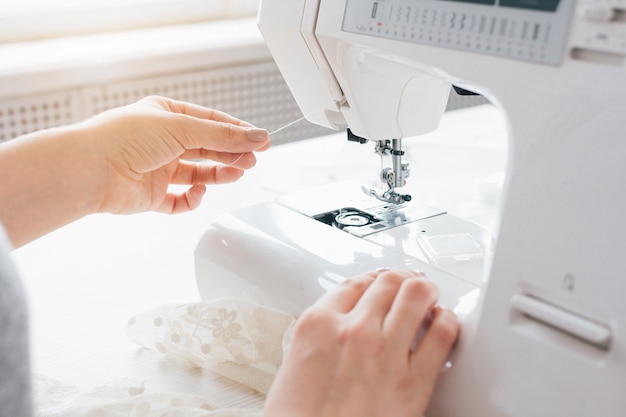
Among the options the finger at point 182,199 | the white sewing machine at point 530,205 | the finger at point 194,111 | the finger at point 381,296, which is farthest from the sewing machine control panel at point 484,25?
the finger at point 182,199

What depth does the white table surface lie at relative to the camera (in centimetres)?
96

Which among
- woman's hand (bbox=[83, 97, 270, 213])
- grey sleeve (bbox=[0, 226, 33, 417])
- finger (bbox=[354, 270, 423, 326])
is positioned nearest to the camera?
grey sleeve (bbox=[0, 226, 33, 417])

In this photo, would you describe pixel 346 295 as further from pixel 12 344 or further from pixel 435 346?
pixel 12 344

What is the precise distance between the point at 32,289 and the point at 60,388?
28cm

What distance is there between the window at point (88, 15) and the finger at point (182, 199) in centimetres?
157

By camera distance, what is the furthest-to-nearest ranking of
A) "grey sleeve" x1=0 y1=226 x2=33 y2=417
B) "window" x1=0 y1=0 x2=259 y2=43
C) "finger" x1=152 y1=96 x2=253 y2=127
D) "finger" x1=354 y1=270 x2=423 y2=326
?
1. "window" x1=0 y1=0 x2=259 y2=43
2. "finger" x1=152 y1=96 x2=253 y2=127
3. "finger" x1=354 y1=270 x2=423 y2=326
4. "grey sleeve" x1=0 y1=226 x2=33 y2=417

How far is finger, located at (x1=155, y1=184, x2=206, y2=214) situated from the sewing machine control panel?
477 mm

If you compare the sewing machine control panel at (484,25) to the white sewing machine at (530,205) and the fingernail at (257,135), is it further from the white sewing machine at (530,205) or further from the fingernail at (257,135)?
the fingernail at (257,135)

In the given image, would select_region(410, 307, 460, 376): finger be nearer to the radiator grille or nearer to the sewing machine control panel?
the sewing machine control panel

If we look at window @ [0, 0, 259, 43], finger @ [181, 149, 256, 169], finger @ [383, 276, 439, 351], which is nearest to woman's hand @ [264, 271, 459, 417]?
finger @ [383, 276, 439, 351]

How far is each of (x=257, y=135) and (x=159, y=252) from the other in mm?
327

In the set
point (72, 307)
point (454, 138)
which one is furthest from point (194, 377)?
point (454, 138)

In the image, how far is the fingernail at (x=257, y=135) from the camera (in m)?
1.04

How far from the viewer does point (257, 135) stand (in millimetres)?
1044
